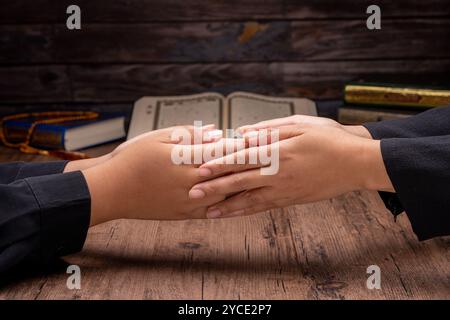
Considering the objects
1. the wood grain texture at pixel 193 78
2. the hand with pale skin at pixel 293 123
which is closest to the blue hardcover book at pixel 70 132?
the wood grain texture at pixel 193 78

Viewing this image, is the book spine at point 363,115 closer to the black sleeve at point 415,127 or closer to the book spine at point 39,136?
the black sleeve at point 415,127

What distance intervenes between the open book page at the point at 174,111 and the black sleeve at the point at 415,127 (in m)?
0.54

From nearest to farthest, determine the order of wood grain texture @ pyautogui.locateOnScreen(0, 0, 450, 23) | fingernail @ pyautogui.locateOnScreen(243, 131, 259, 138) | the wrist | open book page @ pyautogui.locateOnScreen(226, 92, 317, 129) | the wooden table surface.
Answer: the wooden table surface < fingernail @ pyautogui.locateOnScreen(243, 131, 259, 138) < the wrist < open book page @ pyautogui.locateOnScreen(226, 92, 317, 129) < wood grain texture @ pyautogui.locateOnScreen(0, 0, 450, 23)

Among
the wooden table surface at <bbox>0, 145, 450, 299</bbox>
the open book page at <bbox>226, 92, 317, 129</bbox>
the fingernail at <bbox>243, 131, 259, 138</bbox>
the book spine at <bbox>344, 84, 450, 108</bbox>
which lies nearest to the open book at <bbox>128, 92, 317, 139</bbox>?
the open book page at <bbox>226, 92, 317, 129</bbox>

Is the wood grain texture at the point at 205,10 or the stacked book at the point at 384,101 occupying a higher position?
the wood grain texture at the point at 205,10

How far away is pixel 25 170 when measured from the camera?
124cm

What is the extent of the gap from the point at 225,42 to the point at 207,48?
5cm

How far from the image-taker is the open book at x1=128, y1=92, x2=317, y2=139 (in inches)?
68.8


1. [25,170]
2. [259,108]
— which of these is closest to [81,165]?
[25,170]

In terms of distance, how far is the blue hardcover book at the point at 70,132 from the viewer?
1.82 meters

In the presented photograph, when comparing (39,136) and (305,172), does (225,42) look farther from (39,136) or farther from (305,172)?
(305,172)

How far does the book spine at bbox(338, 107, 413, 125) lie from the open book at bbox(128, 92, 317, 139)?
80 mm

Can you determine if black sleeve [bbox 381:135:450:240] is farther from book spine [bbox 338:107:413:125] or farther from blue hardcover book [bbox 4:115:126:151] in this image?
blue hardcover book [bbox 4:115:126:151]

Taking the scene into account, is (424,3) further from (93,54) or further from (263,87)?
(93,54)
